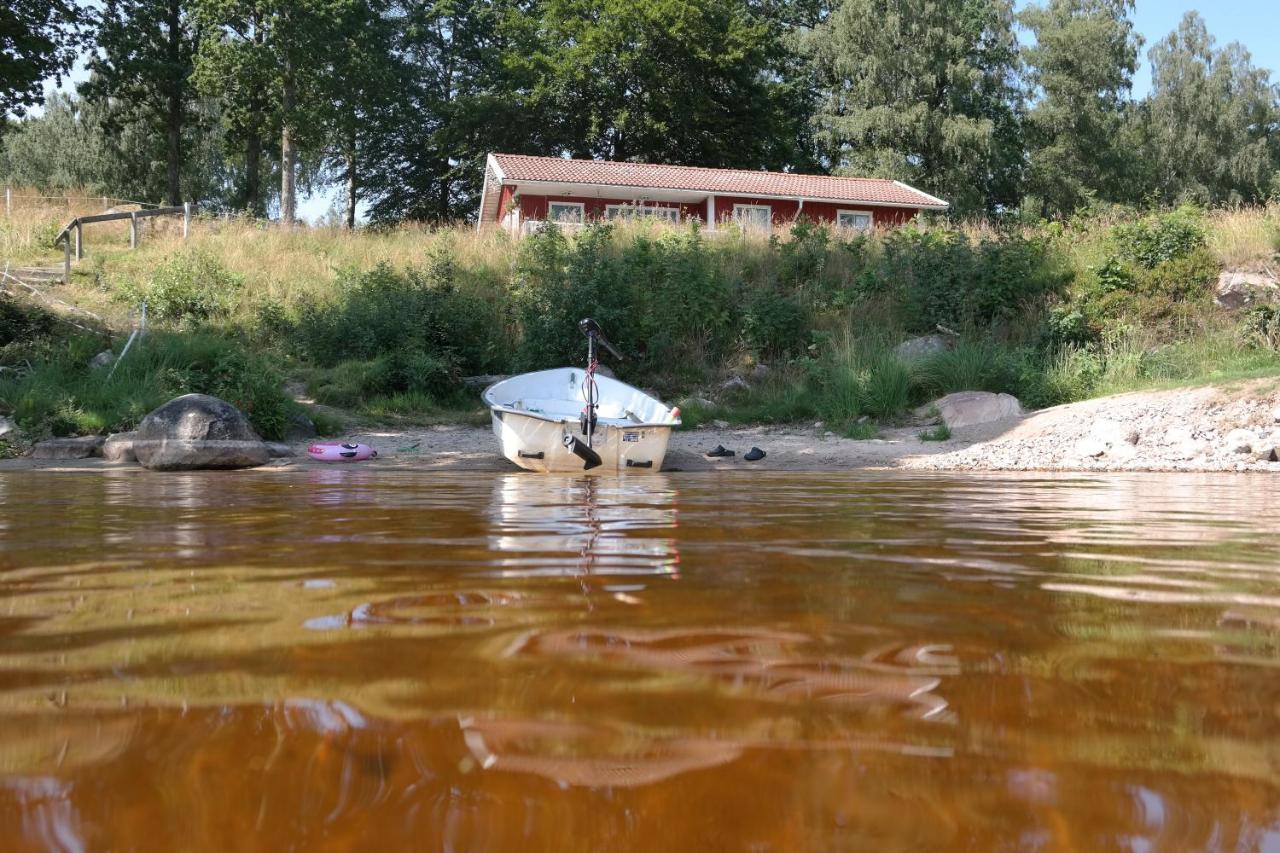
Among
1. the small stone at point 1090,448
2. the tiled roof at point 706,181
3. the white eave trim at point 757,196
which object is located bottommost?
the small stone at point 1090,448

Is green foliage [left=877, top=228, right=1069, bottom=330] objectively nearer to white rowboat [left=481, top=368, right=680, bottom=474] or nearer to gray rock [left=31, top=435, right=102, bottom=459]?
white rowboat [left=481, top=368, right=680, bottom=474]

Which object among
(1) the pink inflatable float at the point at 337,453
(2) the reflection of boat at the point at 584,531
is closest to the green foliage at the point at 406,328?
(1) the pink inflatable float at the point at 337,453

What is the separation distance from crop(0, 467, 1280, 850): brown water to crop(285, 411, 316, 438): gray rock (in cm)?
1033

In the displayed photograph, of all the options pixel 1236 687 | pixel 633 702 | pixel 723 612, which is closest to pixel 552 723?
pixel 633 702

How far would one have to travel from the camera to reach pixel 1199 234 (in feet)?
57.5

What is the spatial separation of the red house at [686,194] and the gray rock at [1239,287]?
15361 millimetres

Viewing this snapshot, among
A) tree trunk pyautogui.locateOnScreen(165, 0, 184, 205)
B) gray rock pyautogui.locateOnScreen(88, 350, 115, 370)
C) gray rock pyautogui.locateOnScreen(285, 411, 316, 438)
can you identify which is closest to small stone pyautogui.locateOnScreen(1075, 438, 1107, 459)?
gray rock pyautogui.locateOnScreen(285, 411, 316, 438)

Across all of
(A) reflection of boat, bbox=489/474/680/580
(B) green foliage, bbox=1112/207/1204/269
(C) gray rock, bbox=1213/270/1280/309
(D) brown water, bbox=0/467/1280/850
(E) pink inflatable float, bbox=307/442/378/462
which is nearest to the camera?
(D) brown water, bbox=0/467/1280/850

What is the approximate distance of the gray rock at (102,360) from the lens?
48.0 ft

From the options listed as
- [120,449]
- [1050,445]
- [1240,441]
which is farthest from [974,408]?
[120,449]

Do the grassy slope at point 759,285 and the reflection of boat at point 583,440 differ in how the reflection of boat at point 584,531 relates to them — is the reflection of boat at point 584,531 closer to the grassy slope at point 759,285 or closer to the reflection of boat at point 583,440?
the reflection of boat at point 583,440

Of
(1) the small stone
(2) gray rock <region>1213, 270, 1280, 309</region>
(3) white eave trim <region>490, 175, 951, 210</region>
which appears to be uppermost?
(3) white eave trim <region>490, 175, 951, 210</region>

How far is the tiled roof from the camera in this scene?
31.8 meters

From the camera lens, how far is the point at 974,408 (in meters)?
13.7
